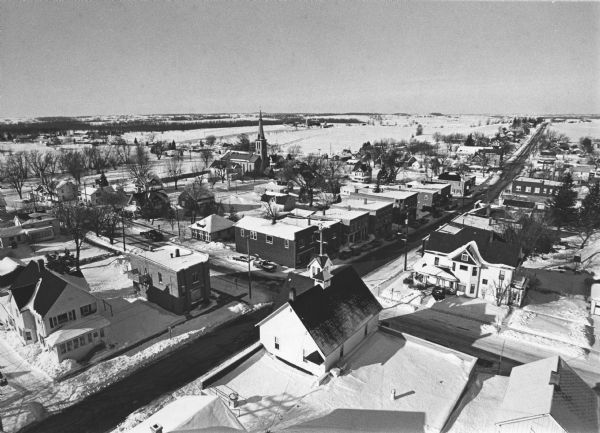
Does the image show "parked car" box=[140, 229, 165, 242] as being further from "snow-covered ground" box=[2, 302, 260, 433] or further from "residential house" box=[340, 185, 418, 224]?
"residential house" box=[340, 185, 418, 224]

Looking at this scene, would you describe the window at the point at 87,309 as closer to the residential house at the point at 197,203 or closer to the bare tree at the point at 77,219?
the bare tree at the point at 77,219

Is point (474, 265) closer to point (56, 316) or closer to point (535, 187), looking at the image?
point (56, 316)

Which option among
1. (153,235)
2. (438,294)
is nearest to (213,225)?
(153,235)

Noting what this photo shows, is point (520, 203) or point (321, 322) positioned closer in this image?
point (321, 322)

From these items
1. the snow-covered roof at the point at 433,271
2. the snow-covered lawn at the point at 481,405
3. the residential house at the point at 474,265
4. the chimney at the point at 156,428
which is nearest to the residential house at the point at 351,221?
the residential house at the point at 474,265

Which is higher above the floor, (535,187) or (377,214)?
(535,187)

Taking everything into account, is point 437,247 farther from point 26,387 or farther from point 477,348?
point 26,387
